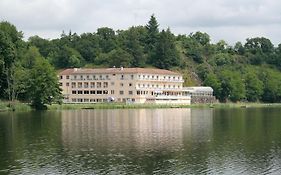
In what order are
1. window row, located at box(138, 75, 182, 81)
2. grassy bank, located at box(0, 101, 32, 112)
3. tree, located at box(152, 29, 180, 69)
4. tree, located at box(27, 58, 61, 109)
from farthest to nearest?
tree, located at box(152, 29, 180, 69), window row, located at box(138, 75, 182, 81), tree, located at box(27, 58, 61, 109), grassy bank, located at box(0, 101, 32, 112)

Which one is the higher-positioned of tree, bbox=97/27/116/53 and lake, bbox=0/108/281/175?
tree, bbox=97/27/116/53

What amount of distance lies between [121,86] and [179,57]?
34.7 metres

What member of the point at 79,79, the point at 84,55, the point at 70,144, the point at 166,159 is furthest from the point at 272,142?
the point at 84,55

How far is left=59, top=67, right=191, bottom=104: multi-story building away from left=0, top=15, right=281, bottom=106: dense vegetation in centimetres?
1398

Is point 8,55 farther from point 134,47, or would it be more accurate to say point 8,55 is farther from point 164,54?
point 164,54

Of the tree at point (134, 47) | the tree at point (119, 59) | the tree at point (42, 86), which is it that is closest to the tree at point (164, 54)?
the tree at point (134, 47)

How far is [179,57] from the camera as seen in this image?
155375mm

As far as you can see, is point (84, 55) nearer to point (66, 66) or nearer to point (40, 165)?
point (66, 66)

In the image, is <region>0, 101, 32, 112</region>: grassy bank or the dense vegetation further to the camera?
the dense vegetation

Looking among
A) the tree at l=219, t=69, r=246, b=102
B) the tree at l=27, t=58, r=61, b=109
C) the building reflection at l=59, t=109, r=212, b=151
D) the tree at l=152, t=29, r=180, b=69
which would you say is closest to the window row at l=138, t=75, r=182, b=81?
the tree at l=219, t=69, r=246, b=102

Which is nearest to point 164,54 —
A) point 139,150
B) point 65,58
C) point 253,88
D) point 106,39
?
point 253,88

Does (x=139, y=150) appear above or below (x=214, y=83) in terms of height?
below

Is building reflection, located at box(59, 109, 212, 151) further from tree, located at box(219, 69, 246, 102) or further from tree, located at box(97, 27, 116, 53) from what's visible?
tree, located at box(97, 27, 116, 53)

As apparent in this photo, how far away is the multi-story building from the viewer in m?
125
